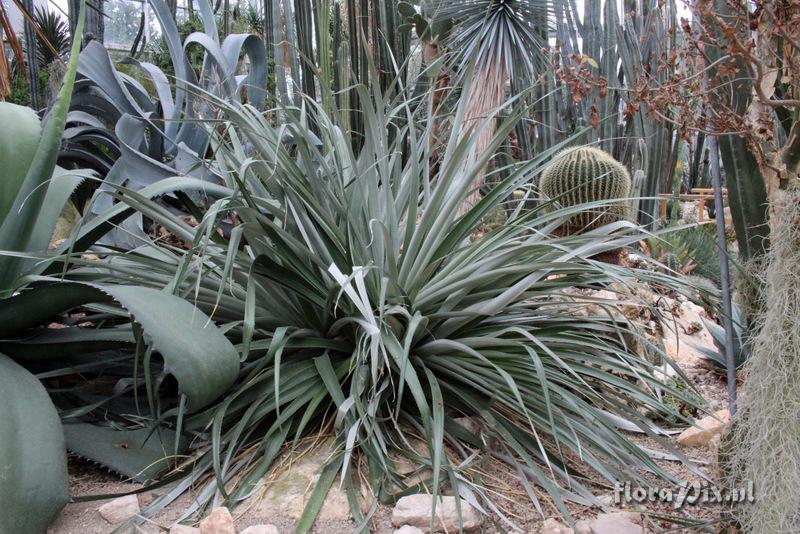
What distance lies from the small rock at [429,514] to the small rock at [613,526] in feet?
0.94

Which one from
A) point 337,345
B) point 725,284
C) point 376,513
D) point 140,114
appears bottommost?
point 376,513

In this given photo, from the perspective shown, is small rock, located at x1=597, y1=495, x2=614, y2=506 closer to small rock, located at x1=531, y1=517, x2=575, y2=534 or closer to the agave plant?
small rock, located at x1=531, y1=517, x2=575, y2=534

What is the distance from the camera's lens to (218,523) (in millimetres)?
1563

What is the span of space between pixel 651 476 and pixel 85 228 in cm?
181

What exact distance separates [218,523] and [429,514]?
0.49m

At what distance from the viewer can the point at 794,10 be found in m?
1.38

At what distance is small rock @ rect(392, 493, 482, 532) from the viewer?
162 centimetres

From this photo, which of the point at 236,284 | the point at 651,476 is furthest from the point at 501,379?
the point at 236,284

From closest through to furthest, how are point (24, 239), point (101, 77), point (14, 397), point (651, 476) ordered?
point (14, 397)
point (24, 239)
point (651, 476)
point (101, 77)

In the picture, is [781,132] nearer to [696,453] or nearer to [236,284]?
[696,453]

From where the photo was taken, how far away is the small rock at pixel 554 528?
5.40 feet

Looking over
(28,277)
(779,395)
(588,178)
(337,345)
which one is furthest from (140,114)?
(779,395)

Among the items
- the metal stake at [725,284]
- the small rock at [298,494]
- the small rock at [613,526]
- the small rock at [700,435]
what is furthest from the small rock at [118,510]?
the small rock at [700,435]

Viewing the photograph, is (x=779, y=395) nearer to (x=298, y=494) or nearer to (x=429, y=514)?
(x=429, y=514)
